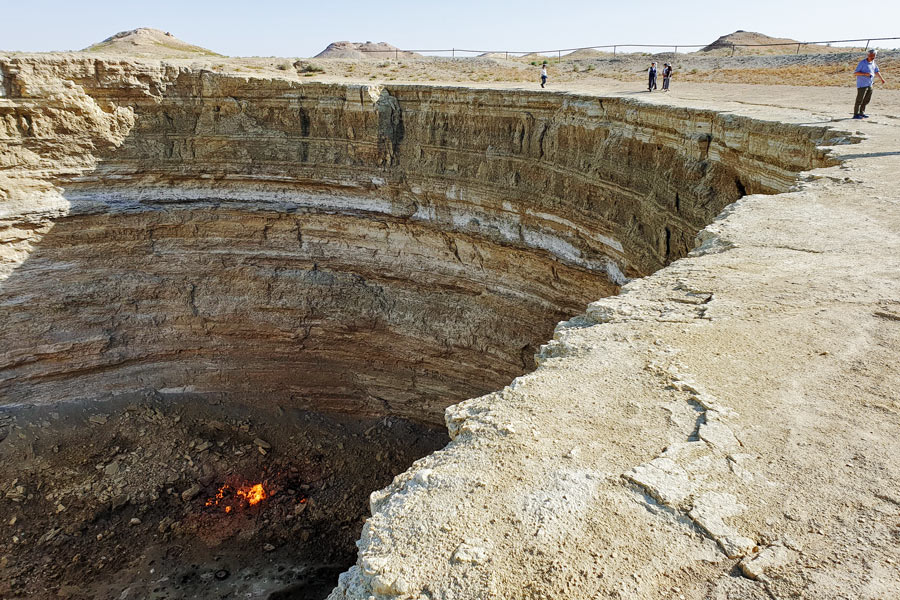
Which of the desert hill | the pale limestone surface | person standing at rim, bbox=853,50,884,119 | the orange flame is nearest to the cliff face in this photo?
the orange flame

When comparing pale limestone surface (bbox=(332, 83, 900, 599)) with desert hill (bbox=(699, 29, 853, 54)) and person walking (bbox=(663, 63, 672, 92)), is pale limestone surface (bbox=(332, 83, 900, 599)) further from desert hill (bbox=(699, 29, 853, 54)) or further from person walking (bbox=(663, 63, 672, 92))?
desert hill (bbox=(699, 29, 853, 54))

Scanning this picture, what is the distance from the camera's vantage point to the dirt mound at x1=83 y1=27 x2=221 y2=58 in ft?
71.9

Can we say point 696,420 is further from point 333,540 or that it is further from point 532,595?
point 333,540

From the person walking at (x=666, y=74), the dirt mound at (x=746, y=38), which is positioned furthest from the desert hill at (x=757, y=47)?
the person walking at (x=666, y=74)

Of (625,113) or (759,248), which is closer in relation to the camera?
(759,248)

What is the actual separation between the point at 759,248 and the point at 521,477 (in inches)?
142

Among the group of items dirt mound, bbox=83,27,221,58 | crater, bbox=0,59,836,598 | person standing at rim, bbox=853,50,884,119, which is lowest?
crater, bbox=0,59,836,598

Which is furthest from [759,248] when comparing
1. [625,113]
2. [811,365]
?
[625,113]

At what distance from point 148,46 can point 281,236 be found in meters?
15.0

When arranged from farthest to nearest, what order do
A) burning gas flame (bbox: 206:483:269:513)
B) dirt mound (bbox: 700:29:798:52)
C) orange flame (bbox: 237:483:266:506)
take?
dirt mound (bbox: 700:29:798:52) → orange flame (bbox: 237:483:266:506) → burning gas flame (bbox: 206:483:269:513)

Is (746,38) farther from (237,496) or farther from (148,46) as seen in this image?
(237,496)

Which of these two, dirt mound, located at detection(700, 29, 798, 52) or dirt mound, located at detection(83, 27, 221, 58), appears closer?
dirt mound, located at detection(83, 27, 221, 58)

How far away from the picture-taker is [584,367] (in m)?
3.98

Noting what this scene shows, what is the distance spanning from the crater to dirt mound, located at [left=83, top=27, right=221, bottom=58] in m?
8.45
